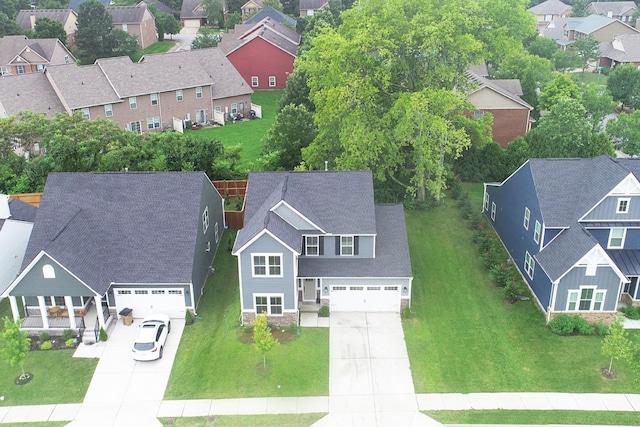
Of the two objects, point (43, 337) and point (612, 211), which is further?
point (612, 211)


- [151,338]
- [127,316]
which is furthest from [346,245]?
[127,316]

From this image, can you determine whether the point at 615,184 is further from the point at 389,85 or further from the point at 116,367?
the point at 116,367

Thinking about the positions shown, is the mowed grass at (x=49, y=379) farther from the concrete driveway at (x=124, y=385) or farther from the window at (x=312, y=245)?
the window at (x=312, y=245)

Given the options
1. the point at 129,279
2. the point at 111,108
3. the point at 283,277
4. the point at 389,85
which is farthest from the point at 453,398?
the point at 111,108

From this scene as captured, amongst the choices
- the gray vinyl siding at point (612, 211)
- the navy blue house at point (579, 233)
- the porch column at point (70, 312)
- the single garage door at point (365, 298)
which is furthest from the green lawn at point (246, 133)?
the gray vinyl siding at point (612, 211)

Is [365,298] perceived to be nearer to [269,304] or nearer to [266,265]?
[269,304]

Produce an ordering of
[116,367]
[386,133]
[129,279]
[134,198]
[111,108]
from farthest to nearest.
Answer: [111,108], [386,133], [134,198], [129,279], [116,367]
